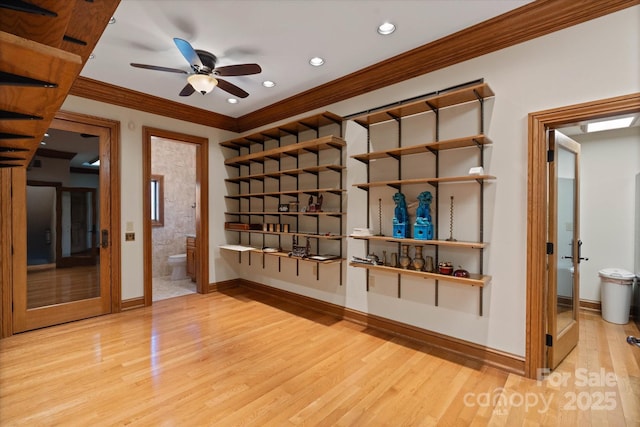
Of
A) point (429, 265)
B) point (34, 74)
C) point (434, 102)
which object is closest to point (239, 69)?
point (434, 102)

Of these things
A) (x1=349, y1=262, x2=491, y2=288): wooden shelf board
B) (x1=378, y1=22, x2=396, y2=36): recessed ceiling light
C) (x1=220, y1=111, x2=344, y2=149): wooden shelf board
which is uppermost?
(x1=378, y1=22, x2=396, y2=36): recessed ceiling light

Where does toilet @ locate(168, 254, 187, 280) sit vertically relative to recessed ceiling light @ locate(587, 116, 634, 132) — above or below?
below

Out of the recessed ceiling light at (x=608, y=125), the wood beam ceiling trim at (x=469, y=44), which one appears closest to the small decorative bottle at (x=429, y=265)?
the wood beam ceiling trim at (x=469, y=44)

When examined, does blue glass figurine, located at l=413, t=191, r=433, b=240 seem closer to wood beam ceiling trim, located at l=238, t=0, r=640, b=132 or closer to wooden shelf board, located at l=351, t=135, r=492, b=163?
wooden shelf board, located at l=351, t=135, r=492, b=163

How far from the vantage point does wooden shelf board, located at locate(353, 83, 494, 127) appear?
2.61 meters

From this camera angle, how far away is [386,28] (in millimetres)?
2639

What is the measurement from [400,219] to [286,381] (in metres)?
1.83

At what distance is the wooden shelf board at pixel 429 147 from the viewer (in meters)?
2.61

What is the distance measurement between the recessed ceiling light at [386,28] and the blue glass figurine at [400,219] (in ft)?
4.95

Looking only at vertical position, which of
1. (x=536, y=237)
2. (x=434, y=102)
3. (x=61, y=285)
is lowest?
(x=61, y=285)

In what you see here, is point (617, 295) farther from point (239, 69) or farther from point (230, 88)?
point (230, 88)

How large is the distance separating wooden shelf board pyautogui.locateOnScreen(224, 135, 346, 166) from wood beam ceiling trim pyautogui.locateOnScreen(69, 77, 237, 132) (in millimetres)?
719

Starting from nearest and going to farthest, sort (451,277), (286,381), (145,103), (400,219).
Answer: (286,381) → (451,277) → (400,219) → (145,103)

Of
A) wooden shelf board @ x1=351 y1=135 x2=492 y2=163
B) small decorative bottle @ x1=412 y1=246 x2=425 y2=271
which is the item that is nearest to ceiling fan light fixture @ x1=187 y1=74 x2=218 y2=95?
wooden shelf board @ x1=351 y1=135 x2=492 y2=163
